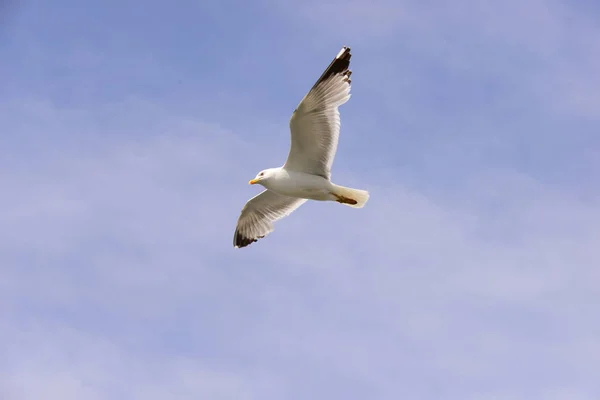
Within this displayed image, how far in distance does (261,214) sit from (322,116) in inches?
136

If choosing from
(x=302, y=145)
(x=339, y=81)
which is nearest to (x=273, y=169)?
(x=302, y=145)

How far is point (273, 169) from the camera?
1630cm

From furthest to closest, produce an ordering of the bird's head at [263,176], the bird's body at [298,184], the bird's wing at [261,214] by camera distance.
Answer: the bird's wing at [261,214], the bird's head at [263,176], the bird's body at [298,184]

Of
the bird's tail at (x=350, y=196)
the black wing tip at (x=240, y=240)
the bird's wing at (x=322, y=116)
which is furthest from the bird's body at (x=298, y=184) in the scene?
the black wing tip at (x=240, y=240)

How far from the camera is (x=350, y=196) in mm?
16203

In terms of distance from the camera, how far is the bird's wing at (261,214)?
59.1 feet

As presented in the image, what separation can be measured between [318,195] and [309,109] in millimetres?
1644

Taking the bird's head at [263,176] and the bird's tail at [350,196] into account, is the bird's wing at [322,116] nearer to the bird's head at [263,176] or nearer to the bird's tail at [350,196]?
the bird's head at [263,176]

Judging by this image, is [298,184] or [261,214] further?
[261,214]

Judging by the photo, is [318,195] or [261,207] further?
[261,207]

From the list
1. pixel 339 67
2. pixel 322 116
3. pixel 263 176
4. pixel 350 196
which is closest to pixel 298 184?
pixel 263 176

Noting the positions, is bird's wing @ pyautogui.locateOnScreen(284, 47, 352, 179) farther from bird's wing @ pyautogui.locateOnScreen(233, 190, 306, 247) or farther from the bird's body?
bird's wing @ pyautogui.locateOnScreen(233, 190, 306, 247)

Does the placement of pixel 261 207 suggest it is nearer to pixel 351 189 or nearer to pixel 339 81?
pixel 351 189

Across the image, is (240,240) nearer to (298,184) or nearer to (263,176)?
(263,176)
